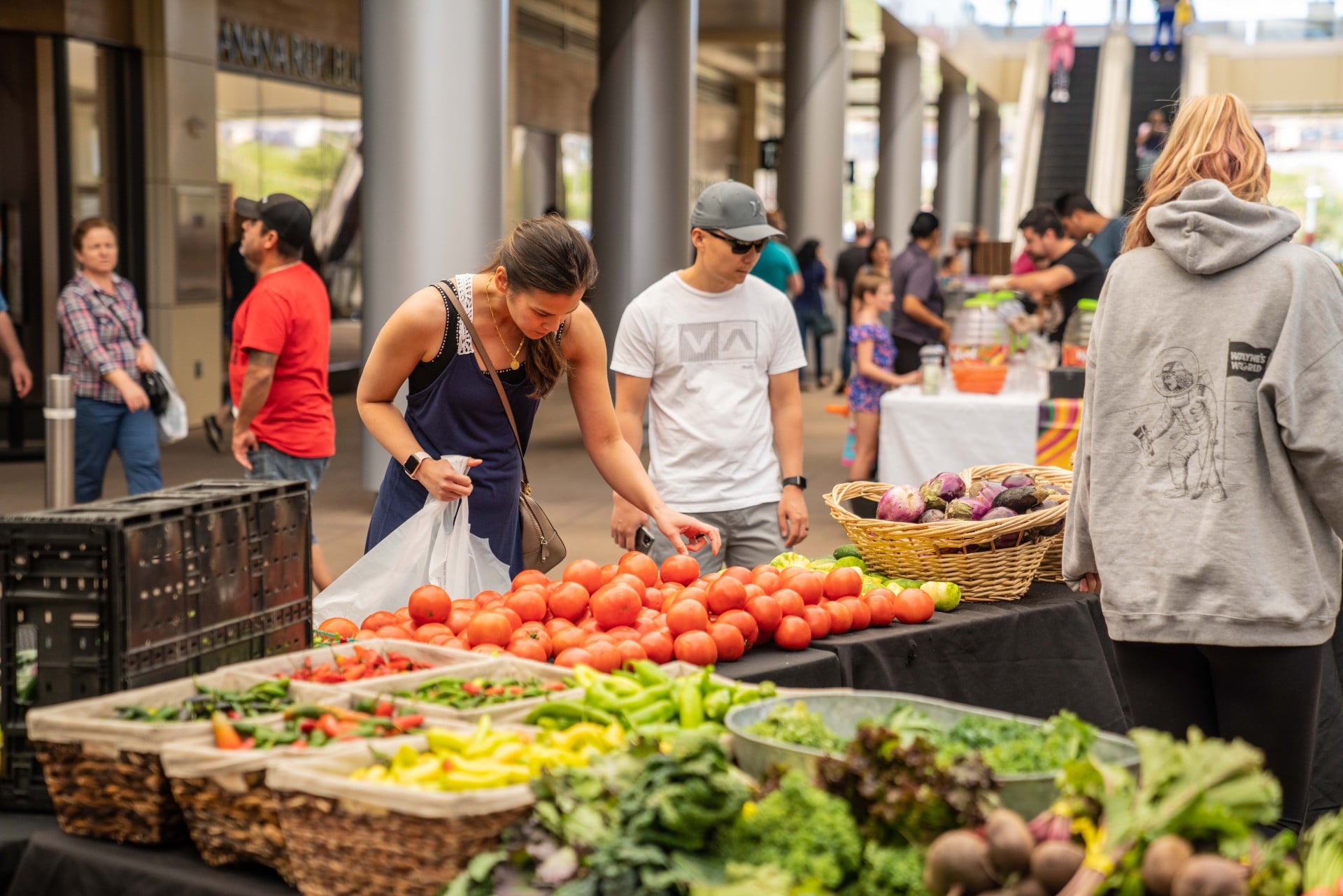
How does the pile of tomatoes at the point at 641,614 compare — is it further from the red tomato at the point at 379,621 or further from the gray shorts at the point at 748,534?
the gray shorts at the point at 748,534

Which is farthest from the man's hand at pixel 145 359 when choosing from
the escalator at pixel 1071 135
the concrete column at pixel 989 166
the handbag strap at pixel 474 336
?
the concrete column at pixel 989 166

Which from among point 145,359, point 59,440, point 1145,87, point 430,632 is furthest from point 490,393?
point 1145,87

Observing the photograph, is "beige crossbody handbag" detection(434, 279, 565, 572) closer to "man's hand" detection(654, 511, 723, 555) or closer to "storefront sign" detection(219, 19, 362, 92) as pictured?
"man's hand" detection(654, 511, 723, 555)

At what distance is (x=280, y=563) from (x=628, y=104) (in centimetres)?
1055

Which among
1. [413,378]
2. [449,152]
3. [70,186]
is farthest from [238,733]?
[70,186]

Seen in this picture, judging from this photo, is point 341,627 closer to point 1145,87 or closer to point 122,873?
point 122,873

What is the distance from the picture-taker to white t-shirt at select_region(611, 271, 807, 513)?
4570 mm

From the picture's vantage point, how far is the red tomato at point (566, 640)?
2.97m

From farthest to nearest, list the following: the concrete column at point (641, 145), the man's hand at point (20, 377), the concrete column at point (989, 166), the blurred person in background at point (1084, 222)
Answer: the concrete column at point (989, 166) → the concrete column at point (641, 145) → the blurred person in background at point (1084, 222) → the man's hand at point (20, 377)

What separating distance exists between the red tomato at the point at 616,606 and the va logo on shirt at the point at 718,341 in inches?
59.7

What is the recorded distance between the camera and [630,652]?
2.89m

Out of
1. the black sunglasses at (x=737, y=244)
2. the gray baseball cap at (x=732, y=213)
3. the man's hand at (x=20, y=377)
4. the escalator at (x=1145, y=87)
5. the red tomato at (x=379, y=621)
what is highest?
the escalator at (x=1145, y=87)

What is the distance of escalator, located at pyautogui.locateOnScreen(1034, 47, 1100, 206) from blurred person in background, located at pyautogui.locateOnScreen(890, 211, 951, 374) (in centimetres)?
1580

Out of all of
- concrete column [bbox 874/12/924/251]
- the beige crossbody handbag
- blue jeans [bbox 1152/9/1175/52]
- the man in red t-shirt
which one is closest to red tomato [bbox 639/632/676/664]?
the beige crossbody handbag
